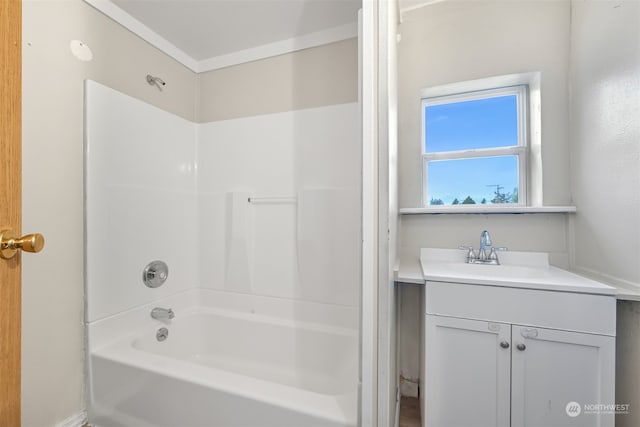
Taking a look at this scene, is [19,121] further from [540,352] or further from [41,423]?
[540,352]

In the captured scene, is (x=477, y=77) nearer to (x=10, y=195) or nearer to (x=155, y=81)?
(x=155, y=81)

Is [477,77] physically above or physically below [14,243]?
above

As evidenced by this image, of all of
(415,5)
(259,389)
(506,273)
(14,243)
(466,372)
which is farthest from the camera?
(415,5)

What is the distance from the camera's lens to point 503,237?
1.64m

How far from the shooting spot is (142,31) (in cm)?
167

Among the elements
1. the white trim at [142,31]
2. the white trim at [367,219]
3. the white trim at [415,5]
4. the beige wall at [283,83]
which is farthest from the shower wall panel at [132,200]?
the white trim at [415,5]

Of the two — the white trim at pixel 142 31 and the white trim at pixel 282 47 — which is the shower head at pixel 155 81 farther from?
the white trim at pixel 282 47

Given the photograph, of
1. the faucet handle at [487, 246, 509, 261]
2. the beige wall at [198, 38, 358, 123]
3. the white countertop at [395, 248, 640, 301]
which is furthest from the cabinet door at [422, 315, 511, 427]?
the beige wall at [198, 38, 358, 123]

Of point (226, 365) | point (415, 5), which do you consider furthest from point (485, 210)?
point (226, 365)

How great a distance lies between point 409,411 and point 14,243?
1.90 metres

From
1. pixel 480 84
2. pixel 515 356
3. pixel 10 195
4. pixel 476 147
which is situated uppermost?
pixel 480 84

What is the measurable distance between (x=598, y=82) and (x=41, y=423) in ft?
9.79

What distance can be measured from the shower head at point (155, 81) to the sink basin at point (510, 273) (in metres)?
1.95

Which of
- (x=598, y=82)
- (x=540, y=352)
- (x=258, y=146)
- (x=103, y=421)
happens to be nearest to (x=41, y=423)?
(x=103, y=421)
